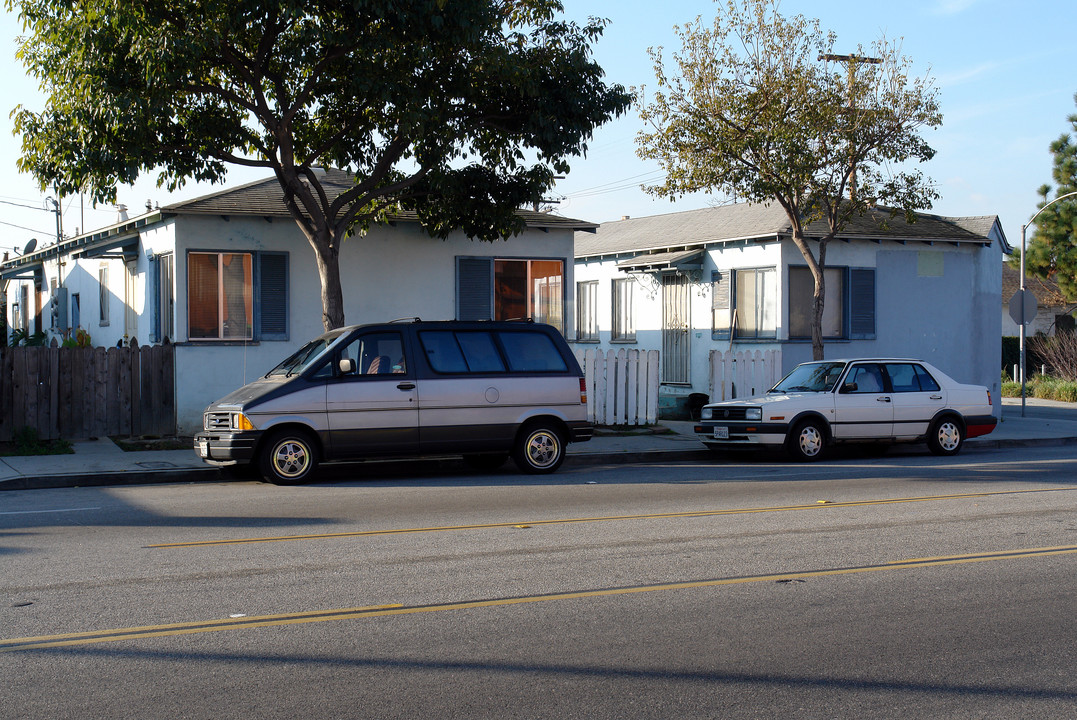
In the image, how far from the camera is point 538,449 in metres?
14.2

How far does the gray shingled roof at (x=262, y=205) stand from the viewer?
17766 mm

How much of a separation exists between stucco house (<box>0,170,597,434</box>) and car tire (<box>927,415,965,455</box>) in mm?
7217

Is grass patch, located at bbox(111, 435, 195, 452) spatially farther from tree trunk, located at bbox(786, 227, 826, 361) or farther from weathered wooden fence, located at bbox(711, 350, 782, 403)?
tree trunk, located at bbox(786, 227, 826, 361)

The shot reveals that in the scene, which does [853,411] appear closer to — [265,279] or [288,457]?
[288,457]

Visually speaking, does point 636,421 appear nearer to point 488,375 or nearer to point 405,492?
point 488,375

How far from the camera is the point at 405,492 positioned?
486 inches

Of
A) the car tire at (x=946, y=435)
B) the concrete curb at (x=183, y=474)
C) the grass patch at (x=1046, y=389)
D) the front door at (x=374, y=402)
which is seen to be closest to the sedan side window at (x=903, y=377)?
the car tire at (x=946, y=435)

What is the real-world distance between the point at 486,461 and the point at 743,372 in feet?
25.7

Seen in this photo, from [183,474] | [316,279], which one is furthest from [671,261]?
[183,474]

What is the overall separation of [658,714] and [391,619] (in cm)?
216

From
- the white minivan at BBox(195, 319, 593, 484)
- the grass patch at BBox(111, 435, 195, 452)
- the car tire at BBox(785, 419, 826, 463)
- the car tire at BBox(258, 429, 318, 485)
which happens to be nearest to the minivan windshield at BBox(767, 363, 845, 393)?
the car tire at BBox(785, 419, 826, 463)

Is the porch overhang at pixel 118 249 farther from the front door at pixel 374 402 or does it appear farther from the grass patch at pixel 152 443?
the front door at pixel 374 402

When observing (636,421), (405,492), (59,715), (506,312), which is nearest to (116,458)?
(405,492)

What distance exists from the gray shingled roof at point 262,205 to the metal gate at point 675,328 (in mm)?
5546
